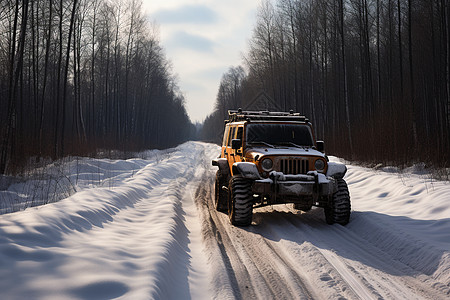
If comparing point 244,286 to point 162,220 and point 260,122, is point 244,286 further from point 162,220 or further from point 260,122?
point 260,122

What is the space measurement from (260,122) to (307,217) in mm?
2613

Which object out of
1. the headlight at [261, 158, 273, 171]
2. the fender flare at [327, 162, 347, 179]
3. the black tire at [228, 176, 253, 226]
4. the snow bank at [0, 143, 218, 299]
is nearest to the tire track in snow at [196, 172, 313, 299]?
the black tire at [228, 176, 253, 226]

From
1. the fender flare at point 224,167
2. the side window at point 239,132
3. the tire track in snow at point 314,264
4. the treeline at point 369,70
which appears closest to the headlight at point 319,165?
the tire track in snow at point 314,264

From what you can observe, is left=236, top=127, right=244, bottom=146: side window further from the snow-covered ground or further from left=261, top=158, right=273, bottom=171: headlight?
the snow-covered ground

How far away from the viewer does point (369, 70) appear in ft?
75.0

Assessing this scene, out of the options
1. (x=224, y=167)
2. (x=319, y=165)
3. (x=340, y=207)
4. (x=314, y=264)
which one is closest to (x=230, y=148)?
(x=224, y=167)

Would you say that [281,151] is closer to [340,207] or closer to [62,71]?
[340,207]

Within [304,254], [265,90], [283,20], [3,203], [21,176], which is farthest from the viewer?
[265,90]

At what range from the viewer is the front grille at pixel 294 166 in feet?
22.9

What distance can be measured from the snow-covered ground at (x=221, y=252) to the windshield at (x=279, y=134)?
6.08ft

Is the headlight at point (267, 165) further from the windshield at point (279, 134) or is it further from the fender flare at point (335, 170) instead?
the fender flare at point (335, 170)

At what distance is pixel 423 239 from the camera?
5516mm

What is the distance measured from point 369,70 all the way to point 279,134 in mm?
17877

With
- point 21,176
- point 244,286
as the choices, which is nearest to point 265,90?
point 21,176
